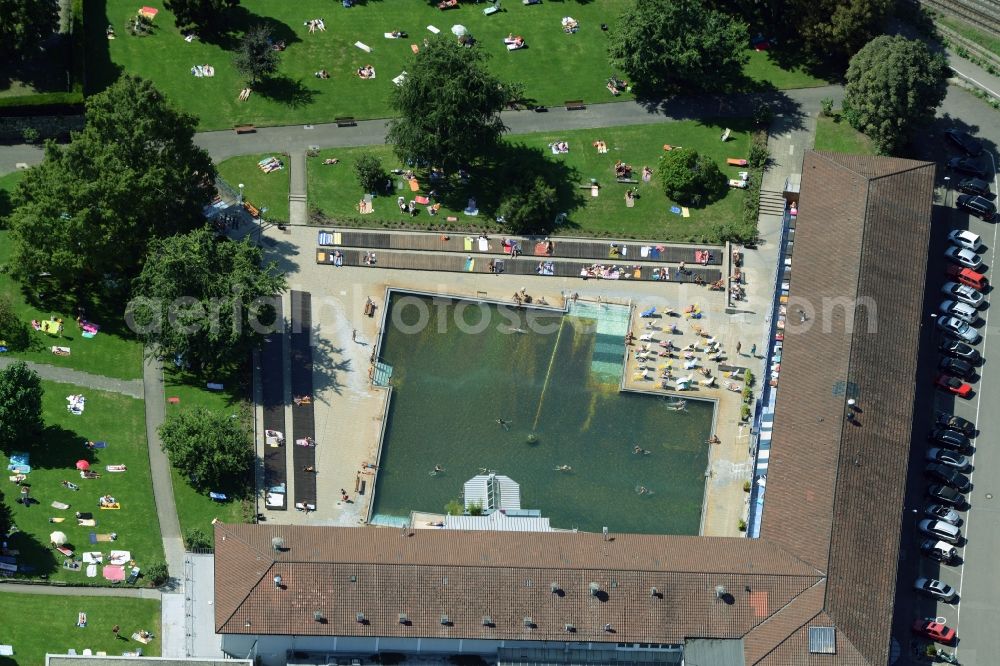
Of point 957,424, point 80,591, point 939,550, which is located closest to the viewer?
point 80,591

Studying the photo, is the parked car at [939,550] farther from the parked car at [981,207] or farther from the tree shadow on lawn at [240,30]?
the tree shadow on lawn at [240,30]

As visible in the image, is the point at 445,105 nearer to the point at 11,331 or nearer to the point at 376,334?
the point at 376,334

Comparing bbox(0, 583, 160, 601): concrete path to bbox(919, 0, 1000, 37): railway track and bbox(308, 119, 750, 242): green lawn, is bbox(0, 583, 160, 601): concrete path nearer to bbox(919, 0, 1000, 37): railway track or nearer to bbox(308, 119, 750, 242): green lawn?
bbox(308, 119, 750, 242): green lawn

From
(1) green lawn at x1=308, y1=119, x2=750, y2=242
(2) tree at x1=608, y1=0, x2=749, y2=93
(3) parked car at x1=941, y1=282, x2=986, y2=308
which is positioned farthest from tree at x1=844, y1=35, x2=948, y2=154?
(3) parked car at x1=941, y1=282, x2=986, y2=308

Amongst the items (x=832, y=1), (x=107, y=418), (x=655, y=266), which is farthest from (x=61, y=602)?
(x=832, y=1)

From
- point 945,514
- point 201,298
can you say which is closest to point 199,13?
point 201,298

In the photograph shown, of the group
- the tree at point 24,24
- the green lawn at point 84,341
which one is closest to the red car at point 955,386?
the green lawn at point 84,341
